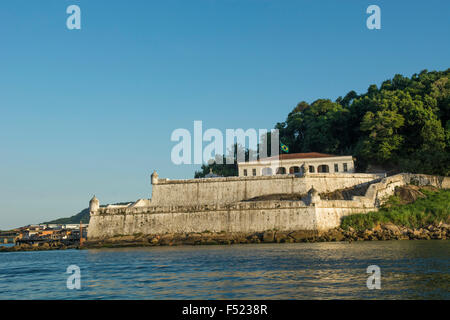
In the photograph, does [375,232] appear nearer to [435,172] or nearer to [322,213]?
[322,213]

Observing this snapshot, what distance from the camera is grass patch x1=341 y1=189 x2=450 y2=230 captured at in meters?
46.9

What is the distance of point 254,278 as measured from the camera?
2184 cm

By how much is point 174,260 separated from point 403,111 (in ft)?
139

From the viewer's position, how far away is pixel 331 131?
73688 mm

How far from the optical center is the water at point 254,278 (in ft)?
58.5

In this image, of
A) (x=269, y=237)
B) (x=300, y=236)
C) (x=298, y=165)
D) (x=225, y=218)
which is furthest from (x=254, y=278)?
(x=298, y=165)

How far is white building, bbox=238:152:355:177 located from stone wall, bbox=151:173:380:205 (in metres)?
5.50

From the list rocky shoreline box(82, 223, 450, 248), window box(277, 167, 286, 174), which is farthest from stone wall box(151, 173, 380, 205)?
rocky shoreline box(82, 223, 450, 248)

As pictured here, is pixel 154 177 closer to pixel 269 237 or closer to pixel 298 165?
pixel 298 165

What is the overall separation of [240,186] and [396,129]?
22.5 m

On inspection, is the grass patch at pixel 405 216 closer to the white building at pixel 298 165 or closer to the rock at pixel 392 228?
the rock at pixel 392 228

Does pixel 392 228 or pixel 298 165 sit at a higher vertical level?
pixel 298 165

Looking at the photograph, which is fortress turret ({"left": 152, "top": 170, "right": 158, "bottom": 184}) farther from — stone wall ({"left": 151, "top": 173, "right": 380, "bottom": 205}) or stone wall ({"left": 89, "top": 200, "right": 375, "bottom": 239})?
stone wall ({"left": 89, "top": 200, "right": 375, "bottom": 239})
